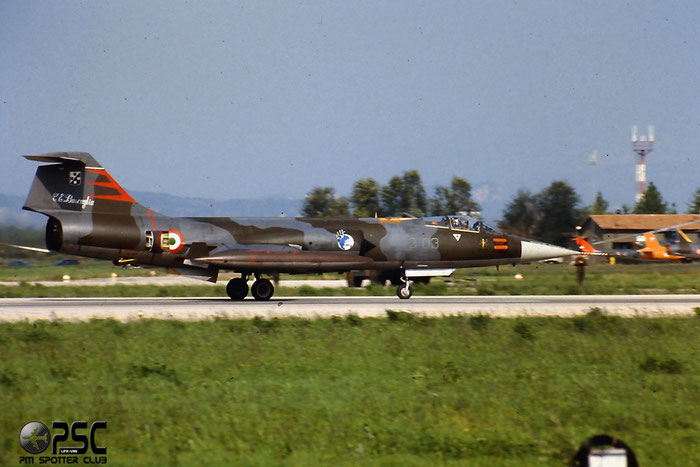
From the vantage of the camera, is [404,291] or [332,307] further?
[404,291]

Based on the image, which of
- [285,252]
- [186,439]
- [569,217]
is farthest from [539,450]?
[569,217]

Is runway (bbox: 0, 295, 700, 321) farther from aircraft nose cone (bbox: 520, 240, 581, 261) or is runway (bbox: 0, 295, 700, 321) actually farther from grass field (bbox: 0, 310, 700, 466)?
grass field (bbox: 0, 310, 700, 466)

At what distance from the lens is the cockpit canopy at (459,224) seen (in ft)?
94.1

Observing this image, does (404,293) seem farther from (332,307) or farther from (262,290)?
(262,290)

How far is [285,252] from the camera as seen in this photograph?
26.0 meters

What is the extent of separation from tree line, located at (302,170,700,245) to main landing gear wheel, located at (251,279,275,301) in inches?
1960

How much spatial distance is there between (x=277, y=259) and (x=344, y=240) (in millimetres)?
2906

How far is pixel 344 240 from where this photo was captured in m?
27.3

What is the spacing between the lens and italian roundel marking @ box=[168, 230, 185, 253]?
25.8 m

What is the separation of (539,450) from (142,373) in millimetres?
6635

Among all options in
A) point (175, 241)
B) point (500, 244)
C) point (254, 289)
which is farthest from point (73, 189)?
point (500, 244)

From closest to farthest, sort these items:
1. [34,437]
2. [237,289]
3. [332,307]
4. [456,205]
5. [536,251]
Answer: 1. [34,437]
2. [332,307]
3. [237,289]
4. [536,251]
5. [456,205]

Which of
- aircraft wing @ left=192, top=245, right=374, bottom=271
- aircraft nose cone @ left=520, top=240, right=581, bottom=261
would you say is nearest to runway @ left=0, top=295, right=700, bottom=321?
aircraft wing @ left=192, top=245, right=374, bottom=271

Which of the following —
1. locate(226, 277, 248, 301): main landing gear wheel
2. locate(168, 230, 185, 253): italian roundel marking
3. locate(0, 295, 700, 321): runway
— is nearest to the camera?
locate(0, 295, 700, 321): runway
